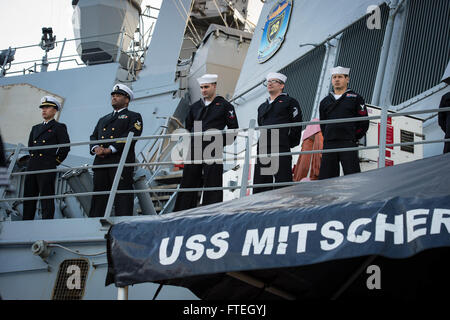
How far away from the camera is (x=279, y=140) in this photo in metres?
6.03

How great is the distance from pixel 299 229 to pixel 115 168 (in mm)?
3088

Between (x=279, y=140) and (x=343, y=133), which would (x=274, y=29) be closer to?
(x=279, y=140)

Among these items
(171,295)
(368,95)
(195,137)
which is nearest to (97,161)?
(195,137)

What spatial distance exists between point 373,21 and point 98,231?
413cm

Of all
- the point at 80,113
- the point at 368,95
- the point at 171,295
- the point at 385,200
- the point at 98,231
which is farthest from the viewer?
the point at 80,113

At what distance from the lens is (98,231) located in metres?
5.72

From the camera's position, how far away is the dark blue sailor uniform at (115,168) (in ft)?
20.7

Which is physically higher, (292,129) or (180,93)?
(180,93)

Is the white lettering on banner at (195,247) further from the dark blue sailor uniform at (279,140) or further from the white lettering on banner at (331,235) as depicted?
the dark blue sailor uniform at (279,140)

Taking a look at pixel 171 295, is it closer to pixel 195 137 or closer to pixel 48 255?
pixel 48 255

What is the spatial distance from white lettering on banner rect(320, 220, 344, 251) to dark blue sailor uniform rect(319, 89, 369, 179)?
213cm

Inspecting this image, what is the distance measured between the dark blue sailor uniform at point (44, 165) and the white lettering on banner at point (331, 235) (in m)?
3.72

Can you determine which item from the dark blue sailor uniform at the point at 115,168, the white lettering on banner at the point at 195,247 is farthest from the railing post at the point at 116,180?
the white lettering on banner at the point at 195,247

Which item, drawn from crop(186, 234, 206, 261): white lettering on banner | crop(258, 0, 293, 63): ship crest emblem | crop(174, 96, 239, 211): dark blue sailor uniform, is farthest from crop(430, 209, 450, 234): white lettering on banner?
crop(258, 0, 293, 63): ship crest emblem
